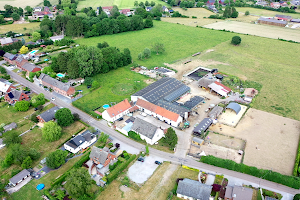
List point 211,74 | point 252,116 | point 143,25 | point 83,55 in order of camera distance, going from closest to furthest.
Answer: point 252,116 → point 83,55 → point 211,74 → point 143,25

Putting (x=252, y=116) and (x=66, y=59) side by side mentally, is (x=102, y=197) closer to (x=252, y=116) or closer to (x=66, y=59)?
(x=252, y=116)

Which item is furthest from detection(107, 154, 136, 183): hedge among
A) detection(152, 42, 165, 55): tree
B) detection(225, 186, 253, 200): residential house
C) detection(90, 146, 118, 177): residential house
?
detection(152, 42, 165, 55): tree

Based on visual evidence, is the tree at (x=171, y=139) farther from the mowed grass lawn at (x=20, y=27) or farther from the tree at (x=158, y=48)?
the mowed grass lawn at (x=20, y=27)

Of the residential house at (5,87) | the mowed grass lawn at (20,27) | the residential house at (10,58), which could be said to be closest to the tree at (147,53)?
the residential house at (5,87)

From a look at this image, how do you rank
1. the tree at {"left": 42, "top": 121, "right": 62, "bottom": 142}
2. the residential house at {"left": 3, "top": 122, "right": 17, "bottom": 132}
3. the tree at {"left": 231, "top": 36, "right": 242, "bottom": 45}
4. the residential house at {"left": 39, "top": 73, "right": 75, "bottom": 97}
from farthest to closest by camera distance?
the tree at {"left": 231, "top": 36, "right": 242, "bottom": 45}
the residential house at {"left": 39, "top": 73, "right": 75, "bottom": 97}
the residential house at {"left": 3, "top": 122, "right": 17, "bottom": 132}
the tree at {"left": 42, "top": 121, "right": 62, "bottom": 142}

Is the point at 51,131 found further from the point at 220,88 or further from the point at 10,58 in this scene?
the point at 10,58

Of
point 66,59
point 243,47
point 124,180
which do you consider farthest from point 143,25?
point 124,180

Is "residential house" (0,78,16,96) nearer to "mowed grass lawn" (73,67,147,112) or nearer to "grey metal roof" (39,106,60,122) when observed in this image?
"mowed grass lawn" (73,67,147,112)

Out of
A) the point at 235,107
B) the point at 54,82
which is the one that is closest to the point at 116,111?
the point at 54,82
